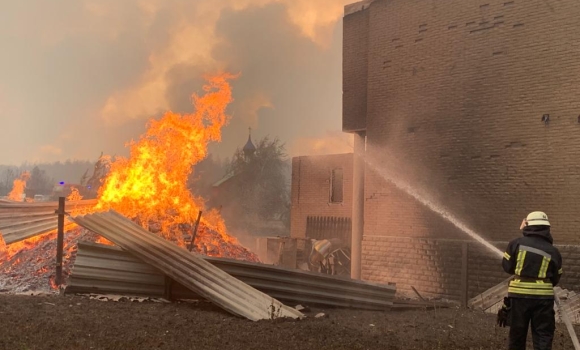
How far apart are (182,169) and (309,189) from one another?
30.1 ft

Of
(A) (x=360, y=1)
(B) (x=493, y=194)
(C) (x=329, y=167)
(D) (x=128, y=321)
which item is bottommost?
(D) (x=128, y=321)

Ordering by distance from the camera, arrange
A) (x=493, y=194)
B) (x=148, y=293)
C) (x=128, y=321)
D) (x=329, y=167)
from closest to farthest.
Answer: (x=128, y=321) < (x=148, y=293) < (x=493, y=194) < (x=329, y=167)

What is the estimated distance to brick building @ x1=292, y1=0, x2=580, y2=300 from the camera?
10.7 m

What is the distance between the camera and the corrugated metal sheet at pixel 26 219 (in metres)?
10.6


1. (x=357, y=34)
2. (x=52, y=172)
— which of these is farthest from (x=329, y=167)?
(x=52, y=172)

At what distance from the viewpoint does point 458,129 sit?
12.1 metres

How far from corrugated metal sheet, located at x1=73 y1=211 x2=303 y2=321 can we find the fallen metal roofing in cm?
29

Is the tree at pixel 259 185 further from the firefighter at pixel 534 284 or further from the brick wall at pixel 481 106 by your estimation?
the firefighter at pixel 534 284

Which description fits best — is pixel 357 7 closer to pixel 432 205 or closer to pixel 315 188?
pixel 432 205

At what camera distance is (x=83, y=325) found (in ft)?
20.1

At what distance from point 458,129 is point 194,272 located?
25.1 ft

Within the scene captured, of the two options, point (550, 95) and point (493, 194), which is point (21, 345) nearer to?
point (493, 194)

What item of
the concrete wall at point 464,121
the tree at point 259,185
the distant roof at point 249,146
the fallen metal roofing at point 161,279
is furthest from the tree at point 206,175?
the fallen metal roofing at point 161,279

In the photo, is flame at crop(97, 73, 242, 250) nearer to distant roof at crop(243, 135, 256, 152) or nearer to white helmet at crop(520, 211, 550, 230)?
white helmet at crop(520, 211, 550, 230)
